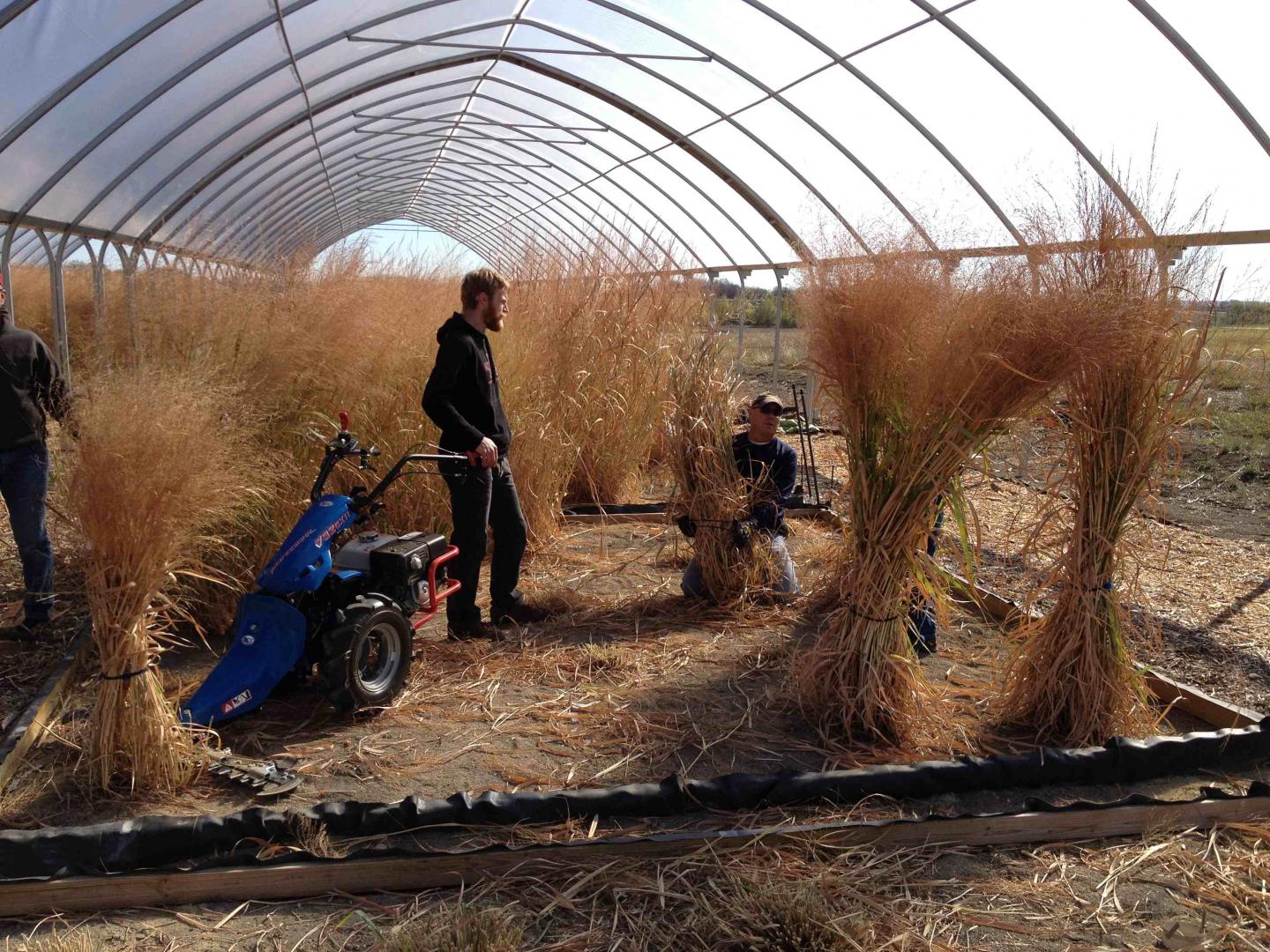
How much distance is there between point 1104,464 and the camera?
2953 mm

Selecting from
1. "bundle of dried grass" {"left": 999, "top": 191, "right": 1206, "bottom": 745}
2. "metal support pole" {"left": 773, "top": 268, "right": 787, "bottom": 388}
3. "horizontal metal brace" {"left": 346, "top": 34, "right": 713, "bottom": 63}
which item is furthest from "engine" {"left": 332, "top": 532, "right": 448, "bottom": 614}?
"metal support pole" {"left": 773, "top": 268, "right": 787, "bottom": 388}

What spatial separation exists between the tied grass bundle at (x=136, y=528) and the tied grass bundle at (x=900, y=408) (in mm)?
1918

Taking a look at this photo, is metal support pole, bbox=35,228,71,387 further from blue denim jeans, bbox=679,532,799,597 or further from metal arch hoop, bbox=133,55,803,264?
blue denim jeans, bbox=679,532,799,597

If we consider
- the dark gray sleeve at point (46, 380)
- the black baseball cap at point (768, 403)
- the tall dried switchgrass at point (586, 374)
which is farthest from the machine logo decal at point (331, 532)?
the tall dried switchgrass at point (586, 374)

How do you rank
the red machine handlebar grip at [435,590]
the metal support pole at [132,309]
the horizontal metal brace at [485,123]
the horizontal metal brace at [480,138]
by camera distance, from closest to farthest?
the red machine handlebar grip at [435,590], the metal support pole at [132,309], the horizontal metal brace at [485,123], the horizontal metal brace at [480,138]

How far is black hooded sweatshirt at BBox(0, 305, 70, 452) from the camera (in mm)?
3627

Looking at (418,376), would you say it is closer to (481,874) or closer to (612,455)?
(612,455)

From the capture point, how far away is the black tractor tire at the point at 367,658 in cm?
304

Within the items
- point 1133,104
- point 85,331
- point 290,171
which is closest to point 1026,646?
point 1133,104

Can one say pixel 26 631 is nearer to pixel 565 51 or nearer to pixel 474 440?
pixel 474 440

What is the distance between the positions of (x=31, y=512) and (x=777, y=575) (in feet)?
10.5

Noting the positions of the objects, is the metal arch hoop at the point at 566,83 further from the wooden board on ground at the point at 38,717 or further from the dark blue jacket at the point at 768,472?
the wooden board on ground at the point at 38,717

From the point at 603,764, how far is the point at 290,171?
1146 cm

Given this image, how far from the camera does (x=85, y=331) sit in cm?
465
